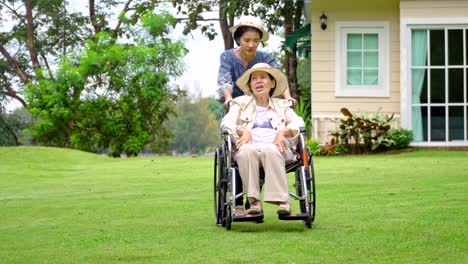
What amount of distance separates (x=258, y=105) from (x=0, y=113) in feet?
106

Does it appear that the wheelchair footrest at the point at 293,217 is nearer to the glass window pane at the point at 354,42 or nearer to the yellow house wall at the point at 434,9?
the yellow house wall at the point at 434,9

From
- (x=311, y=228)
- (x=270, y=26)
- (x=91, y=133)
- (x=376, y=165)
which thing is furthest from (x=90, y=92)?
(x=311, y=228)

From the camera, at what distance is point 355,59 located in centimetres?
2227

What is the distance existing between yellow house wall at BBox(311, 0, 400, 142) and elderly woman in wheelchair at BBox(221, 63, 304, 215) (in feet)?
43.4

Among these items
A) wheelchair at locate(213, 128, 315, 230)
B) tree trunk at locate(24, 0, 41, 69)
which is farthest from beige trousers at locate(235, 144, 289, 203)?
tree trunk at locate(24, 0, 41, 69)

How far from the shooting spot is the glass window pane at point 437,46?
2133cm

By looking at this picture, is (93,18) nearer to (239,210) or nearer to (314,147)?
(314,147)

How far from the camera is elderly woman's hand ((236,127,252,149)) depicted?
8.34 m

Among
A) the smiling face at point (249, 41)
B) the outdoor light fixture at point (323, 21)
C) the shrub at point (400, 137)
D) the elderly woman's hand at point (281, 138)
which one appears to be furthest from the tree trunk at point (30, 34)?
the elderly woman's hand at point (281, 138)

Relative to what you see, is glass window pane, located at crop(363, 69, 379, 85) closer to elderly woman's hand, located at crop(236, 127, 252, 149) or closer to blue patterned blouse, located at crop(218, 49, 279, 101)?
blue patterned blouse, located at crop(218, 49, 279, 101)

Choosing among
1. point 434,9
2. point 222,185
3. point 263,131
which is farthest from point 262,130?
point 434,9

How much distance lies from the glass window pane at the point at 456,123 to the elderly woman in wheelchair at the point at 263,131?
1271cm

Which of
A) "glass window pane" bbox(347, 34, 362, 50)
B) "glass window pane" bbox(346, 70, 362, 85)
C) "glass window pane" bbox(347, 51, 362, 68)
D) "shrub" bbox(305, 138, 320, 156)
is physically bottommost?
"shrub" bbox(305, 138, 320, 156)

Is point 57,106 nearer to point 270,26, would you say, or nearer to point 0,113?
point 270,26
